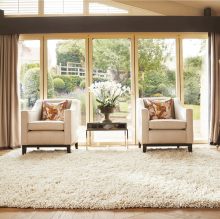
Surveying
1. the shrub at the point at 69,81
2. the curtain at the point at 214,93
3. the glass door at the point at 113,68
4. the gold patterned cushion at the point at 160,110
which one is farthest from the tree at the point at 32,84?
the curtain at the point at 214,93

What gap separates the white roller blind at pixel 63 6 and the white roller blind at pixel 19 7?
0.79 ft

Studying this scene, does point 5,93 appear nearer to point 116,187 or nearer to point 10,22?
point 10,22

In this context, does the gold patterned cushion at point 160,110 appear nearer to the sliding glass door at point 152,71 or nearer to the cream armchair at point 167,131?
the cream armchair at point 167,131

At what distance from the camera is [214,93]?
4328mm

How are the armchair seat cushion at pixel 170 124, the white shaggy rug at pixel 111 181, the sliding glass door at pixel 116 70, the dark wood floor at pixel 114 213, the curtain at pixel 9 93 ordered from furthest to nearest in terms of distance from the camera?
the sliding glass door at pixel 116 70, the curtain at pixel 9 93, the armchair seat cushion at pixel 170 124, the white shaggy rug at pixel 111 181, the dark wood floor at pixel 114 213

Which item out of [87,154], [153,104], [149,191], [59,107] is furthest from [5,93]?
[149,191]

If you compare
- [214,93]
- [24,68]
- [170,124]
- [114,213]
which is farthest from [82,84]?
[114,213]

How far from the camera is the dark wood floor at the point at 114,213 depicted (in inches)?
56.4

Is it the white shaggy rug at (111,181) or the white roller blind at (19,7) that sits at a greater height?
the white roller blind at (19,7)

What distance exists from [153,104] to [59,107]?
163cm

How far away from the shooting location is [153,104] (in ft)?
12.8

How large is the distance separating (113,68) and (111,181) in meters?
2.93

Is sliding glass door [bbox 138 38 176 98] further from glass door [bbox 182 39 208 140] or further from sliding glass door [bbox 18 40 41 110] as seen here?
sliding glass door [bbox 18 40 41 110]

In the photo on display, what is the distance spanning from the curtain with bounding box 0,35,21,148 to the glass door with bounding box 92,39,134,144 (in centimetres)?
150
